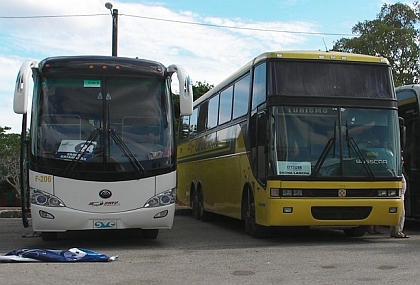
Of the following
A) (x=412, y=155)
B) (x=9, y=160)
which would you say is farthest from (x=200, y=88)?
(x=412, y=155)

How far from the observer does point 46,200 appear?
10.7 metres

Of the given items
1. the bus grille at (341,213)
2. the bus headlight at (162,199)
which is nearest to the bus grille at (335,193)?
the bus grille at (341,213)

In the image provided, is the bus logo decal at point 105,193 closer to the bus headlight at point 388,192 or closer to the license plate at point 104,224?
the license plate at point 104,224

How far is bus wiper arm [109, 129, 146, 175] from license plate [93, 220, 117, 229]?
37.3 inches

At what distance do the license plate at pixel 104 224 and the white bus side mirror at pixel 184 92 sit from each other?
223 centimetres

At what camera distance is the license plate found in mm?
10844

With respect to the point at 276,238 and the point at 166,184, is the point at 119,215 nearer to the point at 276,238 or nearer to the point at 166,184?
the point at 166,184

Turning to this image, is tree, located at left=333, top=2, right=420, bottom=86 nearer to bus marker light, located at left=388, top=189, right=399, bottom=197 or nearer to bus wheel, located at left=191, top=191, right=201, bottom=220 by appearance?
bus wheel, located at left=191, top=191, right=201, bottom=220

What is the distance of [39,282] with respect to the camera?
807 cm

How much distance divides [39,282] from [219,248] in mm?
4179

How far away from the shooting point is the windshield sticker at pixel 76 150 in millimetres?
10828

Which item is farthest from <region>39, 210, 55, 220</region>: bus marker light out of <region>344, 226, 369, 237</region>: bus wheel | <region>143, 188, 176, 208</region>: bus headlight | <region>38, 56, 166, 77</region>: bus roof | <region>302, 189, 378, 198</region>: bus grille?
<region>344, 226, 369, 237</region>: bus wheel

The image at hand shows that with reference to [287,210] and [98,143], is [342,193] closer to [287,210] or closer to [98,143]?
[287,210]

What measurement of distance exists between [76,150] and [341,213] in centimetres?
476
